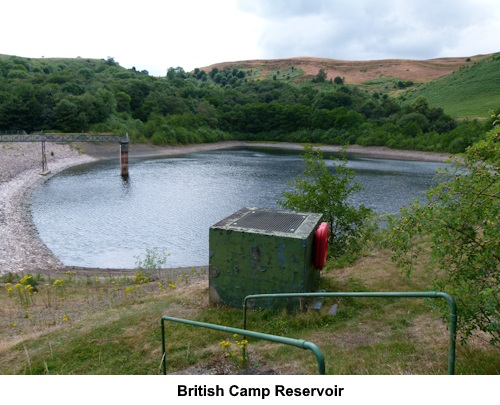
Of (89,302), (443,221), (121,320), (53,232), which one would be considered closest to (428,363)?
(443,221)

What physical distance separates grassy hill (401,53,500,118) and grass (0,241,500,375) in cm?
9416

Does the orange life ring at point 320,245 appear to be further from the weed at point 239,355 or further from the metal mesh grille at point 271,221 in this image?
the weed at point 239,355

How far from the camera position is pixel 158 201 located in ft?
119

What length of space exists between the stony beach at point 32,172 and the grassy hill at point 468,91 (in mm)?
25827

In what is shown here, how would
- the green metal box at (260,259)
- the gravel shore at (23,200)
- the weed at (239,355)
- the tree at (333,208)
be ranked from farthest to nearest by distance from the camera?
the gravel shore at (23,200) → the tree at (333,208) → the green metal box at (260,259) → the weed at (239,355)

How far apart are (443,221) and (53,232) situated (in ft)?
85.7

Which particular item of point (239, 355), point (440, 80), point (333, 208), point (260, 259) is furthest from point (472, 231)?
point (440, 80)

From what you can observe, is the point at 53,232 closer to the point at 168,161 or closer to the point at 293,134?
the point at 168,161

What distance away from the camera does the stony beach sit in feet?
67.1

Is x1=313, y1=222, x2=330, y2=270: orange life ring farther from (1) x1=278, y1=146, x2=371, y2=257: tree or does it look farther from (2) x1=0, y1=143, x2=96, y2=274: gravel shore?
(2) x1=0, y1=143, x2=96, y2=274: gravel shore

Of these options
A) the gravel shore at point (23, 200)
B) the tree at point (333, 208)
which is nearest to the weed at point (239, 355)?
the tree at point (333, 208)

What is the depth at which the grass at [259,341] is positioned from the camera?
5887mm

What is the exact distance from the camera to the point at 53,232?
86.5 ft

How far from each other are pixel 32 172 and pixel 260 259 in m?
47.3
